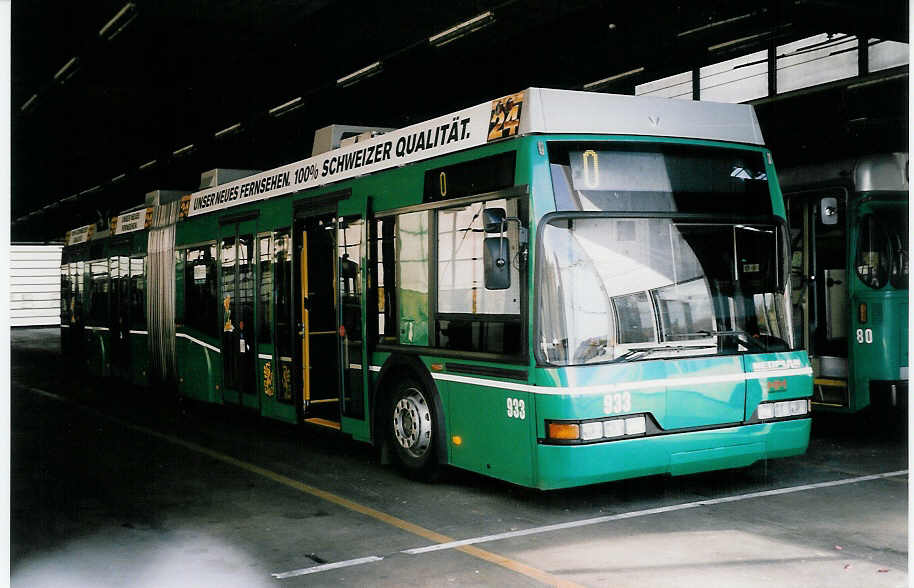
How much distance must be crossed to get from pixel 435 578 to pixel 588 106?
361cm

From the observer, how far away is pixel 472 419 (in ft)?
26.5

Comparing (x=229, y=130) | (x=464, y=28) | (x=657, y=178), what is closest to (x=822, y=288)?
(x=657, y=178)

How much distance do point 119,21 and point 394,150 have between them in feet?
25.7

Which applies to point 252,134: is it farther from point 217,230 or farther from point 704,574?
Result: point 704,574

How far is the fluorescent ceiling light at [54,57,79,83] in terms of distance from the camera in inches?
706

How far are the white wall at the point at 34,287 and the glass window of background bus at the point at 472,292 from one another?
48606mm

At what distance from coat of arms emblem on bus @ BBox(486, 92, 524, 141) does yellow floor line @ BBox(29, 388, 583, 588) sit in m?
2.90

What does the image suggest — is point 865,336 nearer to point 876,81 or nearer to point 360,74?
point 876,81

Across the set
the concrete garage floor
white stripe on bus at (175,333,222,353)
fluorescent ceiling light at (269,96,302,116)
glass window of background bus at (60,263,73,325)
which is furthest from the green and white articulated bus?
glass window of background bus at (60,263,73,325)

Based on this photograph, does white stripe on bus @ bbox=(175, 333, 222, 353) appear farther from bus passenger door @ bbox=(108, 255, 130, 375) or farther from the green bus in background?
the green bus in background

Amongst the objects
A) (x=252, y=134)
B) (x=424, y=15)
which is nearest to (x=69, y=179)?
(x=252, y=134)

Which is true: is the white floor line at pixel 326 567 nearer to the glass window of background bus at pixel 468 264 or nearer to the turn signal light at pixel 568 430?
the turn signal light at pixel 568 430

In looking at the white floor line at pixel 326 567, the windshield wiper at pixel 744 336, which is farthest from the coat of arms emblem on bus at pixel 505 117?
the white floor line at pixel 326 567

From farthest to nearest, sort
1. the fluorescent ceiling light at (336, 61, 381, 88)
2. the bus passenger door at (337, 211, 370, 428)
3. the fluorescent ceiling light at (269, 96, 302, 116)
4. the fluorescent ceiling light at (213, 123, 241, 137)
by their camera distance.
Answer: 1. the fluorescent ceiling light at (213, 123, 241, 137)
2. the fluorescent ceiling light at (269, 96, 302, 116)
3. the fluorescent ceiling light at (336, 61, 381, 88)
4. the bus passenger door at (337, 211, 370, 428)
